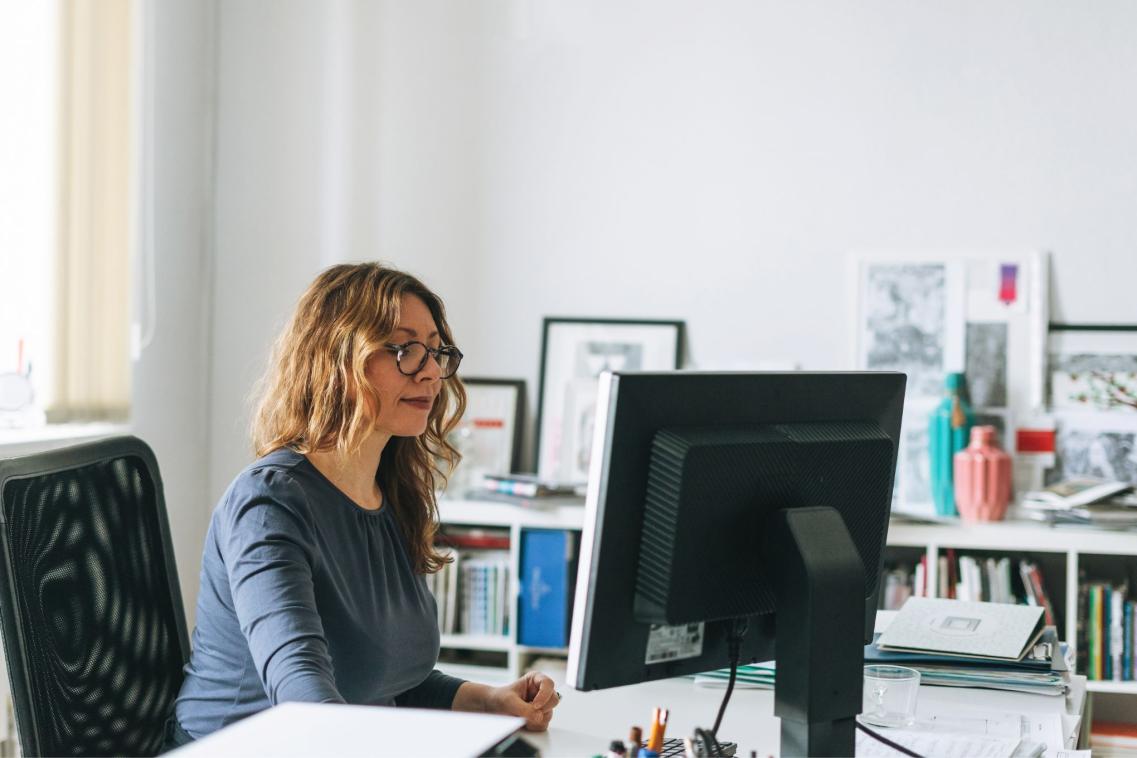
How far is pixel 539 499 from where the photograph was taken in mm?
3223

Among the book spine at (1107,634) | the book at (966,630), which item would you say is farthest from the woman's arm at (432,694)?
the book spine at (1107,634)

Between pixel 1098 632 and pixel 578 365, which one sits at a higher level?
pixel 578 365

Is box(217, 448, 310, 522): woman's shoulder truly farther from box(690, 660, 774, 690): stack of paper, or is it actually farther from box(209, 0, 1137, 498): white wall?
box(209, 0, 1137, 498): white wall

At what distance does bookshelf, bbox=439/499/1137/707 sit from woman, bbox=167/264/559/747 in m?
1.27

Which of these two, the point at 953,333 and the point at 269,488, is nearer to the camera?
the point at 269,488

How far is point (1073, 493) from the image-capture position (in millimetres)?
3031

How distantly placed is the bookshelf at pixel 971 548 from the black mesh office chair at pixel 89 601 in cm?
148

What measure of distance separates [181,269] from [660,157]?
4.65 ft

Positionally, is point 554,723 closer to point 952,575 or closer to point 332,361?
point 332,361

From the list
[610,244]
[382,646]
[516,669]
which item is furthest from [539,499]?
[382,646]

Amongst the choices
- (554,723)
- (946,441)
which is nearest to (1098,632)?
(946,441)

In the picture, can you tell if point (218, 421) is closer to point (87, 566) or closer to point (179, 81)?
point (179, 81)

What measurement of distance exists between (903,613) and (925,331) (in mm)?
1430

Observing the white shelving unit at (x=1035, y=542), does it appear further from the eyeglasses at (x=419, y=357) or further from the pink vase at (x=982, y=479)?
the eyeglasses at (x=419, y=357)
